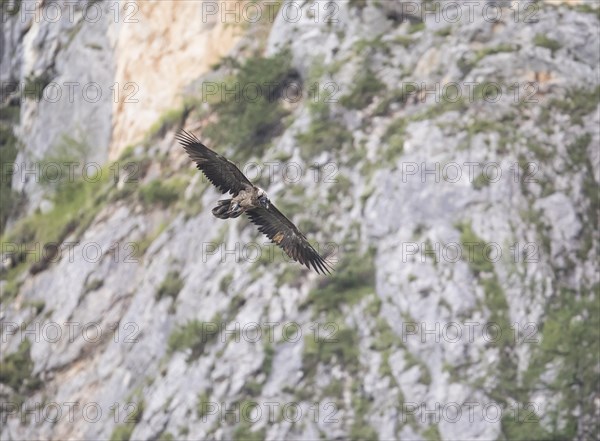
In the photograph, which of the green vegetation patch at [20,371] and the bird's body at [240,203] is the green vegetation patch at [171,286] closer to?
the green vegetation patch at [20,371]

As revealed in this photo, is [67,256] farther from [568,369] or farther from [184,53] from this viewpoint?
[568,369]

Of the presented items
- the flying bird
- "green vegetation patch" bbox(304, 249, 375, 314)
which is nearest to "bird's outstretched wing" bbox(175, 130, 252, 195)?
the flying bird

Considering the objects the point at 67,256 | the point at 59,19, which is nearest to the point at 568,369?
the point at 67,256

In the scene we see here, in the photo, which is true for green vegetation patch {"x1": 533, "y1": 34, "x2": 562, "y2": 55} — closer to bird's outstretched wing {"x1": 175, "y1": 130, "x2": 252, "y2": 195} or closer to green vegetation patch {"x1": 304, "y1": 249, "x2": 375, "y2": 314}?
green vegetation patch {"x1": 304, "y1": 249, "x2": 375, "y2": 314}

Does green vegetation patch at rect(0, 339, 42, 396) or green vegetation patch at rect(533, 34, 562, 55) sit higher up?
green vegetation patch at rect(533, 34, 562, 55)

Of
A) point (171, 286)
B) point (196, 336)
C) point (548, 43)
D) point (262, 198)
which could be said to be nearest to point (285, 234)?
point (262, 198)

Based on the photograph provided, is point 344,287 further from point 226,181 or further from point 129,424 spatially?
point 226,181

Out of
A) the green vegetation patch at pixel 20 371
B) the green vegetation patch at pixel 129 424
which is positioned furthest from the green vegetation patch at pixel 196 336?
the green vegetation patch at pixel 20 371
